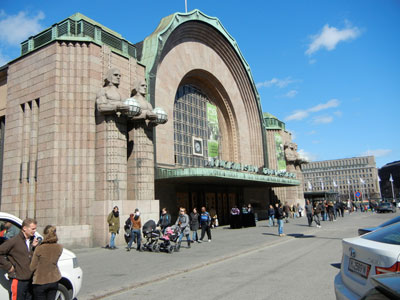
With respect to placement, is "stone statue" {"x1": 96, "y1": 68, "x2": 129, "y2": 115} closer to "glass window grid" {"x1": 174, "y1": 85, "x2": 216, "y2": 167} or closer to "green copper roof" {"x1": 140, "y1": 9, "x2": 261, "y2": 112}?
"green copper roof" {"x1": 140, "y1": 9, "x2": 261, "y2": 112}

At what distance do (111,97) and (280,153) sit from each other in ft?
91.3

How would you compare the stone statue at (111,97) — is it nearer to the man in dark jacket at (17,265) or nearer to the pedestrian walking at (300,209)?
the man in dark jacket at (17,265)

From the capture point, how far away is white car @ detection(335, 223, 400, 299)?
4.06m

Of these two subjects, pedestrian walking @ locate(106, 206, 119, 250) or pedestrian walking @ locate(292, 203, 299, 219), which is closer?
pedestrian walking @ locate(106, 206, 119, 250)

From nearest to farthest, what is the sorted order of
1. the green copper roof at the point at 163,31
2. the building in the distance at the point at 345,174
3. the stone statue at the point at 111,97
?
the stone statue at the point at 111,97
the green copper roof at the point at 163,31
the building in the distance at the point at 345,174

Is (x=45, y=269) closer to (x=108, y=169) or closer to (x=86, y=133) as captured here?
(x=108, y=169)

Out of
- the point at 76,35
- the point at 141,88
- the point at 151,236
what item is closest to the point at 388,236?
the point at 151,236

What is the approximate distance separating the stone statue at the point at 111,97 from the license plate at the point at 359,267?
1511 centimetres

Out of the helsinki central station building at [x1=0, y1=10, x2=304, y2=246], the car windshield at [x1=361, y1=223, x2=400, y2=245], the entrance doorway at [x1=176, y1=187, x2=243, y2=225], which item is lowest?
the car windshield at [x1=361, y1=223, x2=400, y2=245]

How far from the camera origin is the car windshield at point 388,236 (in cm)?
459

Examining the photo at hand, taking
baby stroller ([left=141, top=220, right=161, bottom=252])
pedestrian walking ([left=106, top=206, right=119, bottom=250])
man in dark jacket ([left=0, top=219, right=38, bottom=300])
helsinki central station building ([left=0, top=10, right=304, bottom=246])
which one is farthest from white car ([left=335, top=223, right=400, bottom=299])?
helsinki central station building ([left=0, top=10, right=304, bottom=246])

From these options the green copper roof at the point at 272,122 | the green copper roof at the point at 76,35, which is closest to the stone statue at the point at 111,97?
the green copper roof at the point at 76,35

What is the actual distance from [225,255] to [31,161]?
12.3 meters

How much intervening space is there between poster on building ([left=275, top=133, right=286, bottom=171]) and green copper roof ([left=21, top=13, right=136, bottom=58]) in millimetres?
24942
